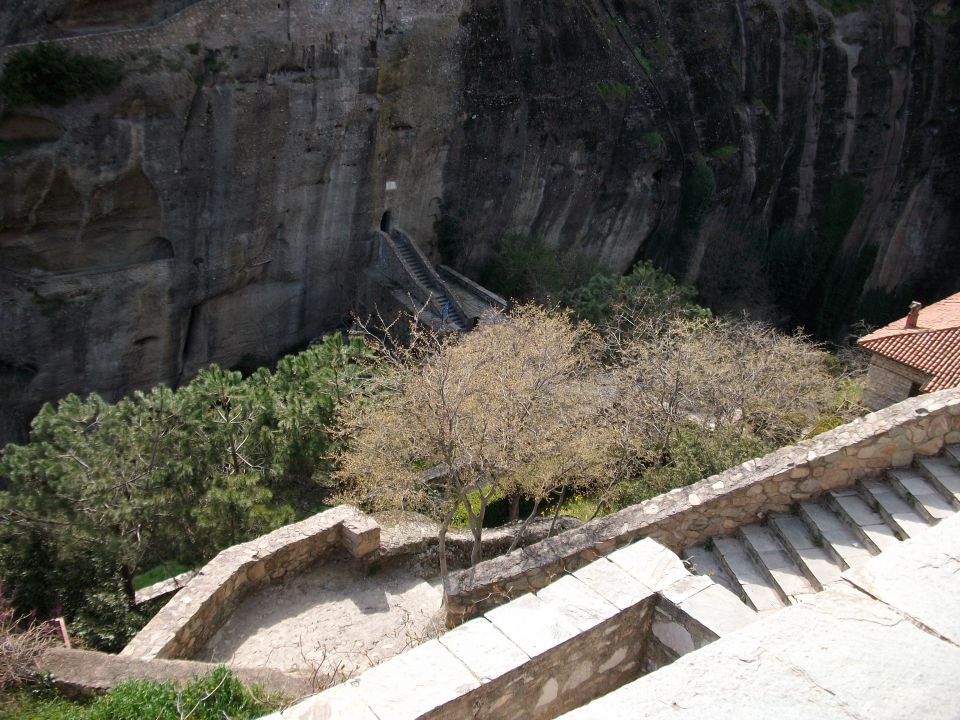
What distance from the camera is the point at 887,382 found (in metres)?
14.6

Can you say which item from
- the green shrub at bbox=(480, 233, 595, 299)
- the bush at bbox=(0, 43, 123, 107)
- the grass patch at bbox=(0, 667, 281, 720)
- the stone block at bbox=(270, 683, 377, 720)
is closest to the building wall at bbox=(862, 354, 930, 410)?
the green shrub at bbox=(480, 233, 595, 299)

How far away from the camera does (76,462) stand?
11031 millimetres

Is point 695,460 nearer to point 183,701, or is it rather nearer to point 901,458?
point 901,458

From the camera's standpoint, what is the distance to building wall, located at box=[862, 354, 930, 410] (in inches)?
557

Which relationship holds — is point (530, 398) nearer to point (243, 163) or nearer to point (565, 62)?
point (243, 163)

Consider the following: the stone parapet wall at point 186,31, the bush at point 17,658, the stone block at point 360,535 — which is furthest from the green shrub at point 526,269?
the bush at point 17,658

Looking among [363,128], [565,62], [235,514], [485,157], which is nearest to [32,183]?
[363,128]

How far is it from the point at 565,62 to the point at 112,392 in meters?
13.6

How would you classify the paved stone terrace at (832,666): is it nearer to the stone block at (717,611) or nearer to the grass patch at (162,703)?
the stone block at (717,611)

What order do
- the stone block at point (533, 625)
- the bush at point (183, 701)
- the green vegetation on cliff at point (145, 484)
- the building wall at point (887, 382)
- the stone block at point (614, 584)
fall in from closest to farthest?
the stone block at point (533, 625), the stone block at point (614, 584), the bush at point (183, 701), the green vegetation on cliff at point (145, 484), the building wall at point (887, 382)

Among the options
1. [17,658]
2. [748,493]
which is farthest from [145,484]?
[748,493]

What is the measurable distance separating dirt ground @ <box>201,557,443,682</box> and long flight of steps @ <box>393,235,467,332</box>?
9.26 meters

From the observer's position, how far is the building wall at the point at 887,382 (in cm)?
1416

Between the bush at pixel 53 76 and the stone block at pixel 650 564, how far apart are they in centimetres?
1408
